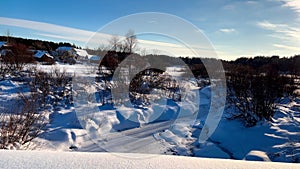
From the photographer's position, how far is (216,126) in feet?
24.3

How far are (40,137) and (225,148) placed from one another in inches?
174

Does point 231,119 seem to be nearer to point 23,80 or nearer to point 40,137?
point 40,137

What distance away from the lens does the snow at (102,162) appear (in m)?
2.25

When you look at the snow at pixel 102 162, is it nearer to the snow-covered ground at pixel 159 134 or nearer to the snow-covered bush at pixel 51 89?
the snow-covered ground at pixel 159 134

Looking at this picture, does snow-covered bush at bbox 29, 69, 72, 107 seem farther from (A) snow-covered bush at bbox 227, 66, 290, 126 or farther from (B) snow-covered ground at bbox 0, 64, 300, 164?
(A) snow-covered bush at bbox 227, 66, 290, 126

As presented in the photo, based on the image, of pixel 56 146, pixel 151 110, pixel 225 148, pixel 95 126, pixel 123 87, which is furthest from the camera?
pixel 123 87

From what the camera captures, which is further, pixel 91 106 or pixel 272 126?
pixel 91 106

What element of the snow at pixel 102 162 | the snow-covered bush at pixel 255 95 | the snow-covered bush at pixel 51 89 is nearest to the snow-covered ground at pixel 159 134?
the snow-covered bush at pixel 255 95

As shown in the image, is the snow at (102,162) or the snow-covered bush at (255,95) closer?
the snow at (102,162)

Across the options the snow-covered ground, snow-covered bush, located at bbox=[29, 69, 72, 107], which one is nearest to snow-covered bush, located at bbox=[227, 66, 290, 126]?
the snow-covered ground

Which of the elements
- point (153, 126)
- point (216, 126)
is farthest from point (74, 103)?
point (216, 126)

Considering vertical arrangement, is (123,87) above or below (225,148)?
above

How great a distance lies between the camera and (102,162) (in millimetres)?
2363

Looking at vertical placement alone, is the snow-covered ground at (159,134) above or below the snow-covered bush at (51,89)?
below
